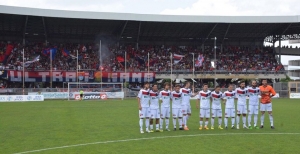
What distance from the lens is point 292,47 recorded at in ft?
245

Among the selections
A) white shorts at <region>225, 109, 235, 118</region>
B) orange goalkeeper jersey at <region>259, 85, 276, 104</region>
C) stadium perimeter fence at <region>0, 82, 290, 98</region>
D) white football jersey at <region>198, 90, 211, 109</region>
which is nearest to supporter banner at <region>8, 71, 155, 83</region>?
stadium perimeter fence at <region>0, 82, 290, 98</region>

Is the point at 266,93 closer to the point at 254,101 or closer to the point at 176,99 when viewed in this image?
the point at 254,101

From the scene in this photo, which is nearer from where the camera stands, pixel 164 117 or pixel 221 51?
pixel 164 117

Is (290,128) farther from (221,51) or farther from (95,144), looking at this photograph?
(221,51)

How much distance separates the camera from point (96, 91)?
52.1 m

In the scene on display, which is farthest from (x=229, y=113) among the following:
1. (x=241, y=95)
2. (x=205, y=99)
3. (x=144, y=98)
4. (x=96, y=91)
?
(x=96, y=91)

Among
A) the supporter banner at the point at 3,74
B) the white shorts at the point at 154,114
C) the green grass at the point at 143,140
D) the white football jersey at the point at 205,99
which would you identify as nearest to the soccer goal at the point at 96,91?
the supporter banner at the point at 3,74

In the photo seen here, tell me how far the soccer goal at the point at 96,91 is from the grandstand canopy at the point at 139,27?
30.9ft

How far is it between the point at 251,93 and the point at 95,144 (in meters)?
8.24

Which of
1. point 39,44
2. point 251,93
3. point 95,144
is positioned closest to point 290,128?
point 251,93

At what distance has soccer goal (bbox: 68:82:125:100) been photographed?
5022 centimetres

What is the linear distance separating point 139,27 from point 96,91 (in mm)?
14438

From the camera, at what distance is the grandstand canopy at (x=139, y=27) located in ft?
187

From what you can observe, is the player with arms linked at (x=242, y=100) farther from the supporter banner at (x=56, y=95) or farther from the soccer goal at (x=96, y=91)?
the supporter banner at (x=56, y=95)
